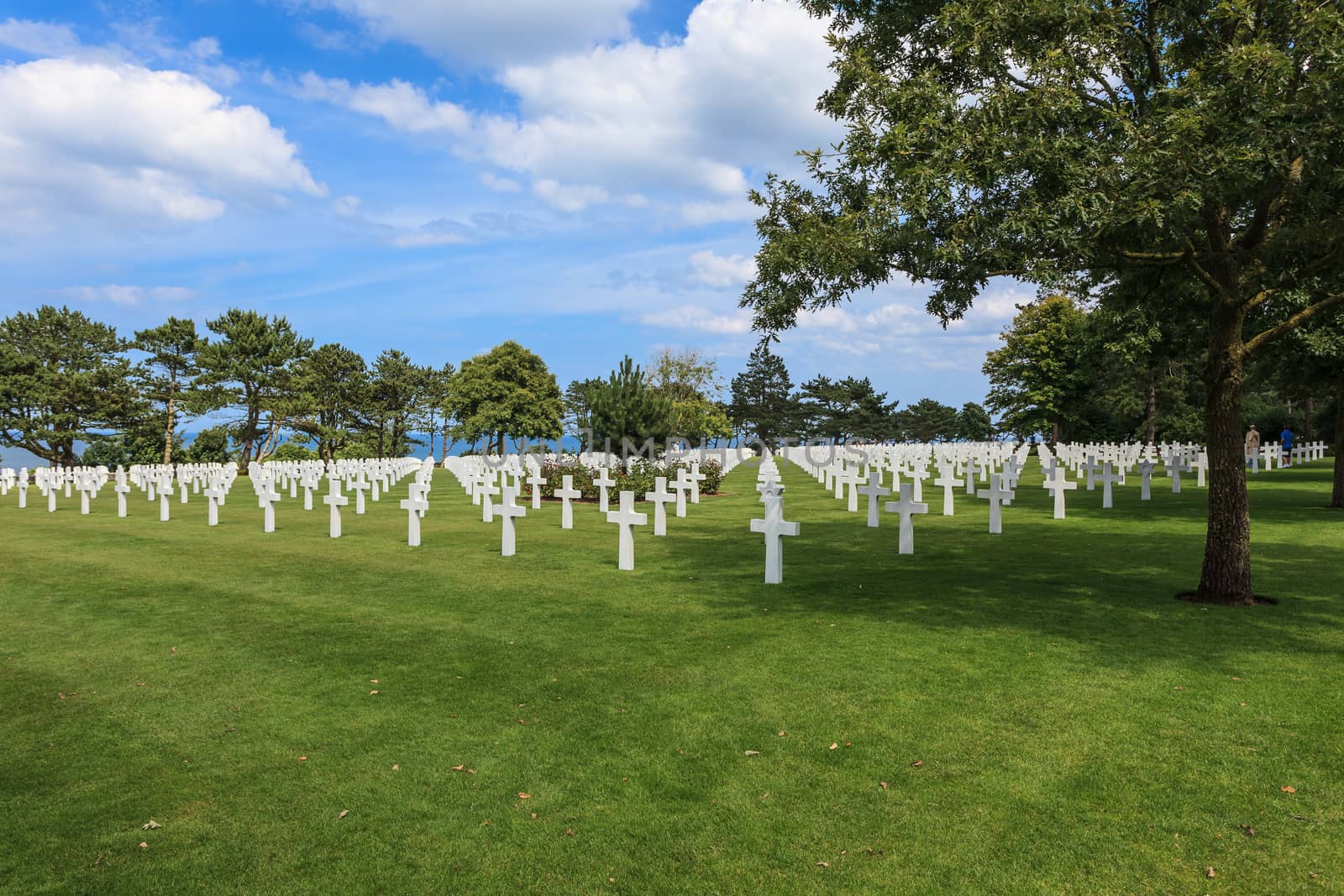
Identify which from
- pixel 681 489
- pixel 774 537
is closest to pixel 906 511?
pixel 774 537

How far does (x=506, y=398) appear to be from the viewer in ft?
178

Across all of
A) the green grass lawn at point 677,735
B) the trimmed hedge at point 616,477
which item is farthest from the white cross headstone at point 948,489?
the green grass lawn at point 677,735

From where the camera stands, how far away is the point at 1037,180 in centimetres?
770

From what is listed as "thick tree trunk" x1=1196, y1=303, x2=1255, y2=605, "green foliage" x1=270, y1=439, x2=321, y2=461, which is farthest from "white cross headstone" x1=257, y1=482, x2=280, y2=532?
"green foliage" x1=270, y1=439, x2=321, y2=461

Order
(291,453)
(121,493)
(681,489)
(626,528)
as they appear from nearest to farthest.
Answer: (626,528), (681,489), (121,493), (291,453)

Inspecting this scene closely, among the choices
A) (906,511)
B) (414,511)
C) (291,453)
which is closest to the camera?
(906,511)

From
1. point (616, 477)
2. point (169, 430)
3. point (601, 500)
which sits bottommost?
point (601, 500)

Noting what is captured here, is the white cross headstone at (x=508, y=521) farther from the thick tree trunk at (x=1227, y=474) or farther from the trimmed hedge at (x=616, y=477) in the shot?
the thick tree trunk at (x=1227, y=474)

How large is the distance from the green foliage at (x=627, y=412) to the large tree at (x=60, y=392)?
38.2 m

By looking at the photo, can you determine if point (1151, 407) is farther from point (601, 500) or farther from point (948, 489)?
point (601, 500)

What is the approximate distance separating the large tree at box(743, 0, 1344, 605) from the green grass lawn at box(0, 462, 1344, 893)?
139 inches

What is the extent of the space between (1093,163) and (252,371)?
2239 inches

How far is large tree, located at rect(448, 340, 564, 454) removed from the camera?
54.1 metres

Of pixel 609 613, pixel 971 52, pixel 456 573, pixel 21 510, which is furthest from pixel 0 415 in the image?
pixel 971 52
